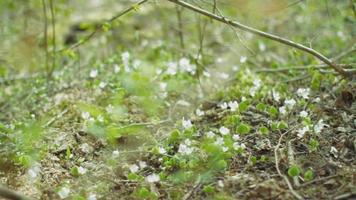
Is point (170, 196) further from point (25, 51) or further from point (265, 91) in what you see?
point (25, 51)

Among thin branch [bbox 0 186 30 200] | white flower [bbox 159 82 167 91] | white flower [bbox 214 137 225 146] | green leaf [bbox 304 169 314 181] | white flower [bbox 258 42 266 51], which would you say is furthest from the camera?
white flower [bbox 258 42 266 51]

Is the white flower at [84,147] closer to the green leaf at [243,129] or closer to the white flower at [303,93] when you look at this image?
the green leaf at [243,129]

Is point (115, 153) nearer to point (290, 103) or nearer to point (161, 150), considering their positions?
point (161, 150)

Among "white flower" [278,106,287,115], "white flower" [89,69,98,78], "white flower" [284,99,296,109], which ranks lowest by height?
"white flower" [278,106,287,115]

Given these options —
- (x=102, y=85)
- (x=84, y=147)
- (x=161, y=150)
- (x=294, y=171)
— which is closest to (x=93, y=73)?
(x=102, y=85)

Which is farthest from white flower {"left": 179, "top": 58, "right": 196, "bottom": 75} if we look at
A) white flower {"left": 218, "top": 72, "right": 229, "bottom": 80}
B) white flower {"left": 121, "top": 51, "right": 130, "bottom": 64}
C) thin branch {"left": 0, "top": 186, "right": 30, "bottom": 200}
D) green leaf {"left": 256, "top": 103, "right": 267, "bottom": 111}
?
thin branch {"left": 0, "top": 186, "right": 30, "bottom": 200}

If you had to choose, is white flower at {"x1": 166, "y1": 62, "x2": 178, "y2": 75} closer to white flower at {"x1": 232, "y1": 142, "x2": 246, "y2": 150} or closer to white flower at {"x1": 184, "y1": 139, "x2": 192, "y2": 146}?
white flower at {"x1": 184, "y1": 139, "x2": 192, "y2": 146}

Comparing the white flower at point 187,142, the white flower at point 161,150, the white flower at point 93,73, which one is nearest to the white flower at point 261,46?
the white flower at point 93,73

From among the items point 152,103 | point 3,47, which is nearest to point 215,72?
point 152,103
